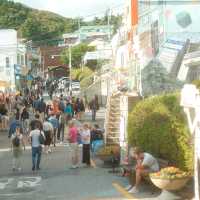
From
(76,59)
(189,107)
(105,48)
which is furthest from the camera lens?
(76,59)

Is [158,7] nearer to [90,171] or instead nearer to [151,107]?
[90,171]

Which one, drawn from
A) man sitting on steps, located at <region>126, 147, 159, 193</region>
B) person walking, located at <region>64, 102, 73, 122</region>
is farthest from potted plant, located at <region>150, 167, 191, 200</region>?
person walking, located at <region>64, 102, 73, 122</region>

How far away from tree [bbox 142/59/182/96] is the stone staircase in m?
1.67

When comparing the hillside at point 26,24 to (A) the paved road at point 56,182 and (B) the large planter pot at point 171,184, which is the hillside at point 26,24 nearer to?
(A) the paved road at point 56,182

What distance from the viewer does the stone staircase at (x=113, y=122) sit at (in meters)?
25.6

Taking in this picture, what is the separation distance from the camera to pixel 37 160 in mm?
22344

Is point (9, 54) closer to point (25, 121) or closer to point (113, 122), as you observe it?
point (25, 121)

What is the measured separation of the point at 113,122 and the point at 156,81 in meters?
2.40

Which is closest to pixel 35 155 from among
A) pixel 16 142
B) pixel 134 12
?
pixel 16 142

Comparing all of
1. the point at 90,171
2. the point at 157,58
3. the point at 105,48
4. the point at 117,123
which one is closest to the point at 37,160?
the point at 90,171

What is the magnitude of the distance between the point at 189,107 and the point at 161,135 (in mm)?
4216

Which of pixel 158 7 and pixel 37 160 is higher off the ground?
pixel 158 7

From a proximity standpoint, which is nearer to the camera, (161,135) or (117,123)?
(161,135)

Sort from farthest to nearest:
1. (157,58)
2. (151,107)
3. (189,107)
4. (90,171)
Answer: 1. (157,58)
2. (90,171)
3. (151,107)
4. (189,107)
